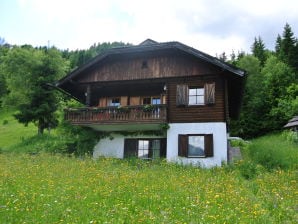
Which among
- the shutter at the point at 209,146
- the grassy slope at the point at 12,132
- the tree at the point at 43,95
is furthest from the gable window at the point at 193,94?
the grassy slope at the point at 12,132

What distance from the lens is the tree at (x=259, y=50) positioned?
68.1 meters

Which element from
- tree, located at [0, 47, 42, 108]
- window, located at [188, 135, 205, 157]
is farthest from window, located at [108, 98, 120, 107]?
tree, located at [0, 47, 42, 108]

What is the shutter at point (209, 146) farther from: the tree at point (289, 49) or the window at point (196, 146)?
the tree at point (289, 49)

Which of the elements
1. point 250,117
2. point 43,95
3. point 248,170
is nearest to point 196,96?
point 248,170

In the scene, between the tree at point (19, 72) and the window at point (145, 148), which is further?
the tree at point (19, 72)

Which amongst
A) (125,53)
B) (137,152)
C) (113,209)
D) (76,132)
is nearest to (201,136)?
(137,152)

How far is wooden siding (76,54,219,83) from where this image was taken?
21.6 m

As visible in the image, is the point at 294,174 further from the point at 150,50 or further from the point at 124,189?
the point at 150,50

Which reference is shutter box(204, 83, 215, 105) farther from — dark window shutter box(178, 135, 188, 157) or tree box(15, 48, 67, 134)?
tree box(15, 48, 67, 134)

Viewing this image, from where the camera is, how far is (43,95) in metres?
34.8

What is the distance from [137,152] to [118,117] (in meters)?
2.91

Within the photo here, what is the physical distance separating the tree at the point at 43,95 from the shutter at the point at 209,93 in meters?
19.6

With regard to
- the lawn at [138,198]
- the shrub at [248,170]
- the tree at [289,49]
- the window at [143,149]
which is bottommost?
the lawn at [138,198]

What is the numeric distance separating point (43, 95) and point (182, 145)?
2004 centimetres
